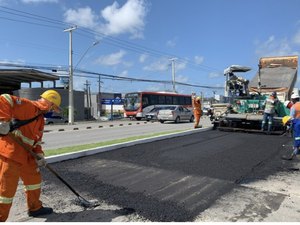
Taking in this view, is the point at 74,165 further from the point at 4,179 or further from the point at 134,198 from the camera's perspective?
the point at 4,179

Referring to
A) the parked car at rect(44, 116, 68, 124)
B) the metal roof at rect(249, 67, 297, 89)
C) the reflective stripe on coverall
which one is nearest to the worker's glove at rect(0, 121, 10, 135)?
the reflective stripe on coverall

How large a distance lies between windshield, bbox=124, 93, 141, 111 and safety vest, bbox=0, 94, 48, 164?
32454 millimetres

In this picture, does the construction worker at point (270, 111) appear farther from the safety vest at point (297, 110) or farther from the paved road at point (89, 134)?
the safety vest at point (297, 110)

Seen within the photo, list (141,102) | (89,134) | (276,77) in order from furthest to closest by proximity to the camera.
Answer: (141,102), (89,134), (276,77)

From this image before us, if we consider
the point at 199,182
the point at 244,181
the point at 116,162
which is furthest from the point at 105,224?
the point at 116,162

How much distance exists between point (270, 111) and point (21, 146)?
12075 millimetres

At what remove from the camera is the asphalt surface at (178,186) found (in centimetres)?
470

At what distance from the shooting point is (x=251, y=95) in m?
16.0

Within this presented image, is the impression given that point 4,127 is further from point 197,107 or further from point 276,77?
point 276,77

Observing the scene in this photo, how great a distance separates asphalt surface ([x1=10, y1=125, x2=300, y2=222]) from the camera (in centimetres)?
470

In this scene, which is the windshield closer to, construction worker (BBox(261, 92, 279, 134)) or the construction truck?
the construction truck

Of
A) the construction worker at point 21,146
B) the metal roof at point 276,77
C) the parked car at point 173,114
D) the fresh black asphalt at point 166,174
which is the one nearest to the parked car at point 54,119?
the parked car at point 173,114

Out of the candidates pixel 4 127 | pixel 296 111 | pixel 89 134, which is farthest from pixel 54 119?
pixel 4 127

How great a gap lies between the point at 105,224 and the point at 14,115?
1.83m
